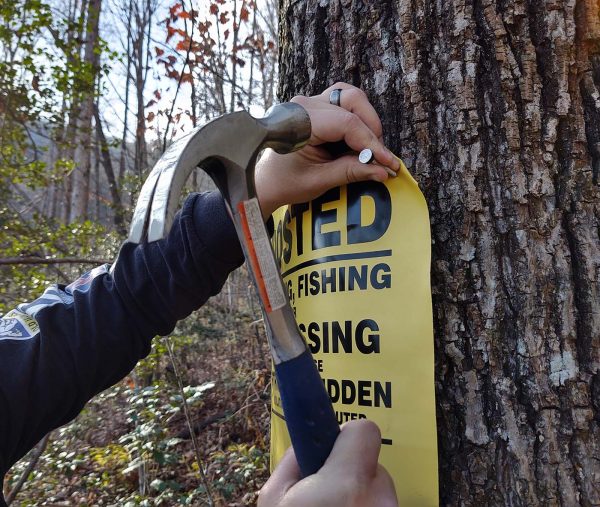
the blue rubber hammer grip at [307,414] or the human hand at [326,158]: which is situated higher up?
the human hand at [326,158]

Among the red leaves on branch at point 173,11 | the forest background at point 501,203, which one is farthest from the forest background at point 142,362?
the forest background at point 501,203

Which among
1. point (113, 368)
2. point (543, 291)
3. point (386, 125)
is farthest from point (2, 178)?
point (543, 291)

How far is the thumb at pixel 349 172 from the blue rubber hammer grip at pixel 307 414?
0.40m

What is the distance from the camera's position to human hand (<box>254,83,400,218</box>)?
990mm

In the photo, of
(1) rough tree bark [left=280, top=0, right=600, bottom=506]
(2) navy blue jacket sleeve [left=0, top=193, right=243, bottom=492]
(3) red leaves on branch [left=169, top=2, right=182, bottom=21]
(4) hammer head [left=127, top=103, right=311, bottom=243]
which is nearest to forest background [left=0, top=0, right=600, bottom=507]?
(1) rough tree bark [left=280, top=0, right=600, bottom=506]

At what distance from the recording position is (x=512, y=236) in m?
0.90

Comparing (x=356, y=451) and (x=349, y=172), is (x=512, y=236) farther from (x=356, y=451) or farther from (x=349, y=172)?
(x=356, y=451)

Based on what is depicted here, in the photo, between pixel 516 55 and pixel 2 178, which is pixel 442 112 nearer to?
pixel 516 55

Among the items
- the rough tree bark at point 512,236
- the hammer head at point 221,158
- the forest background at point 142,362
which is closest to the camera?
the hammer head at point 221,158

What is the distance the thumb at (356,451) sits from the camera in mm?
754

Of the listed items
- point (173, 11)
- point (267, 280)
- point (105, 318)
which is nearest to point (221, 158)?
point (267, 280)

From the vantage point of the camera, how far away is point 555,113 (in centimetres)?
91

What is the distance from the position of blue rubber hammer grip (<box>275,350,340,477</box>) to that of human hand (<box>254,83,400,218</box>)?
1.34 ft

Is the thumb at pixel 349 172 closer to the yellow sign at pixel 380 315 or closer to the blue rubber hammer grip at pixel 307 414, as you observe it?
the yellow sign at pixel 380 315
